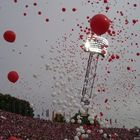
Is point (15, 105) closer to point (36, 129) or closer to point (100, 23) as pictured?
point (36, 129)

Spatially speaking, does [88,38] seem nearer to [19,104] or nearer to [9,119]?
[19,104]

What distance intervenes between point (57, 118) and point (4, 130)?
13.0 meters

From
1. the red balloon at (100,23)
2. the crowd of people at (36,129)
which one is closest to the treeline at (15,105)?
the crowd of people at (36,129)

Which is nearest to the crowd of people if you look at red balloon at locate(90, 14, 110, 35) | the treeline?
the treeline

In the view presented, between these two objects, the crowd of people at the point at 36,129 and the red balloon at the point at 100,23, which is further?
the crowd of people at the point at 36,129

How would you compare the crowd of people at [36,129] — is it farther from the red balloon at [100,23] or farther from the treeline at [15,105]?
the red balloon at [100,23]

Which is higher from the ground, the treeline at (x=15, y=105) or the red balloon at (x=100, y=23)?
the treeline at (x=15, y=105)

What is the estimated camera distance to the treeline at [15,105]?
1640 inches

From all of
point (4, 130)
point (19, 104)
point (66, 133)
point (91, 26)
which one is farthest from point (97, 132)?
point (91, 26)

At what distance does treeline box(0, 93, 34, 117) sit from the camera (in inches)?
1640

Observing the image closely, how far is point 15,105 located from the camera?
142ft

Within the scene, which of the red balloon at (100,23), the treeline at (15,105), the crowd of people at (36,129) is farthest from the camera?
the treeline at (15,105)

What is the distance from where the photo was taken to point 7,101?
→ 42000 millimetres

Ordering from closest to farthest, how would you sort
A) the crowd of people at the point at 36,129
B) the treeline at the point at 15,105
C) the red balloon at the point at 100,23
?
the red balloon at the point at 100,23 → the crowd of people at the point at 36,129 → the treeline at the point at 15,105
